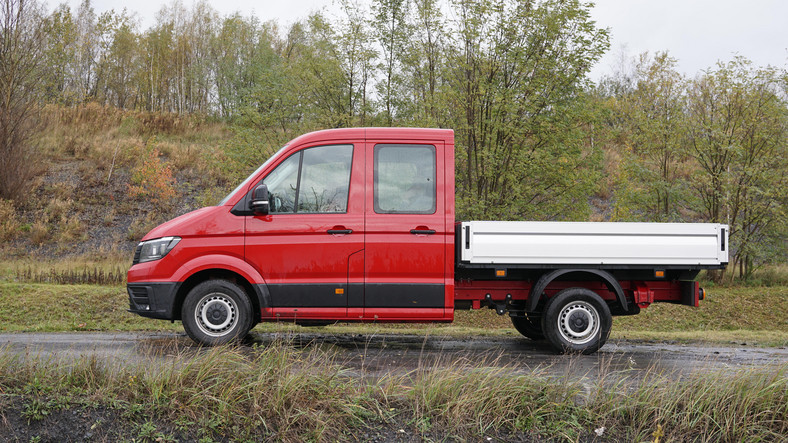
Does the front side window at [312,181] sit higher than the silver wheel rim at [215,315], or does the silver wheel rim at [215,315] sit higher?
the front side window at [312,181]

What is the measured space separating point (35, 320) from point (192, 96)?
124 feet

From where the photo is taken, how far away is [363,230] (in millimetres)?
7359

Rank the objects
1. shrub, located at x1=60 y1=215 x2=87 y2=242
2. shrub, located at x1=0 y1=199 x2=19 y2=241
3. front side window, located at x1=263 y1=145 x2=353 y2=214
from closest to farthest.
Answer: front side window, located at x1=263 y1=145 x2=353 y2=214
shrub, located at x1=0 y1=199 x2=19 y2=241
shrub, located at x1=60 y1=215 x2=87 y2=242

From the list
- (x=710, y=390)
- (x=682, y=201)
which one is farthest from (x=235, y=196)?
(x=682, y=201)

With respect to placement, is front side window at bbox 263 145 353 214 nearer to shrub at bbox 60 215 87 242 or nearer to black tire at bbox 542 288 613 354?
black tire at bbox 542 288 613 354

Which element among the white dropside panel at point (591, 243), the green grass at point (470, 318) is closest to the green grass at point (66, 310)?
the green grass at point (470, 318)

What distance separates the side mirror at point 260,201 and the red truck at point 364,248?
0.02 m

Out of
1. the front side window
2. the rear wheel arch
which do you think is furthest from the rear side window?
the rear wheel arch

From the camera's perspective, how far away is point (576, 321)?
7605 mm

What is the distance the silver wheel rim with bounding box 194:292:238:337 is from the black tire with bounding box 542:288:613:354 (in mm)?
3632

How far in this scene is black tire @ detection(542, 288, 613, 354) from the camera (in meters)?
7.54

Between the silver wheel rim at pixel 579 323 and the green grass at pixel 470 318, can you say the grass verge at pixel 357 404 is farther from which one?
the green grass at pixel 470 318

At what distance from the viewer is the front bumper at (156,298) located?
7410 mm

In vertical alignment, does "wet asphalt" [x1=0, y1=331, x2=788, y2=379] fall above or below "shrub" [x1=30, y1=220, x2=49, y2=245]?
below
